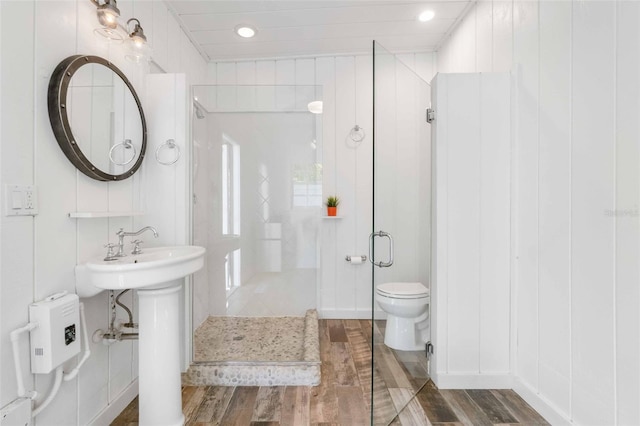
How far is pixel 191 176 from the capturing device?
6.61ft

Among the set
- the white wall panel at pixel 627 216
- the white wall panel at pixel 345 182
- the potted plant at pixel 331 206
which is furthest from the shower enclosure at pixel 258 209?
the white wall panel at pixel 627 216

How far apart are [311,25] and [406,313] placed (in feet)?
7.83

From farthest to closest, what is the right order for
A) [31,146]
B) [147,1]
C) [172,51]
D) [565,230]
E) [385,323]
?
[172,51] → [147,1] → [385,323] → [565,230] → [31,146]

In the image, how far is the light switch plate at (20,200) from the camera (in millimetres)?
1061

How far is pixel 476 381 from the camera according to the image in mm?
1832

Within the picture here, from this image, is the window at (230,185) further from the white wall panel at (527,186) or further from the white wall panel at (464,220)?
the white wall panel at (527,186)

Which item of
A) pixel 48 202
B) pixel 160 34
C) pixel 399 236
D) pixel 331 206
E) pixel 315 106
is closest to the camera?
pixel 48 202

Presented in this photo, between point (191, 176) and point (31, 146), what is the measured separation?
2.92ft

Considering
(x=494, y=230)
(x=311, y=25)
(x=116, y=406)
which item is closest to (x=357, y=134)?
(x=311, y=25)

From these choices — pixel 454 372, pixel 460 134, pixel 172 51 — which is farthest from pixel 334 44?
pixel 454 372

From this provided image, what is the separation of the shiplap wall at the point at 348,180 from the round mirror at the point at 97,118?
1.70m

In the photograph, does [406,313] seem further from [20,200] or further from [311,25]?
[311,25]

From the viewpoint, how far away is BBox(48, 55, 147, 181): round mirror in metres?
1.27

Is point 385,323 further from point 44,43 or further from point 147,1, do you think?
point 147,1
